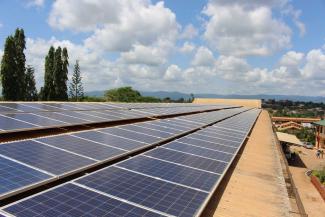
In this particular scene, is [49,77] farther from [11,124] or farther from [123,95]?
[123,95]

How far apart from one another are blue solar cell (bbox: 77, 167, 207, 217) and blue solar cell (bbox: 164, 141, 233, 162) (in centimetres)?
443

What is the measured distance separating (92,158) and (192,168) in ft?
10.6

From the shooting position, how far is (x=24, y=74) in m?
58.1

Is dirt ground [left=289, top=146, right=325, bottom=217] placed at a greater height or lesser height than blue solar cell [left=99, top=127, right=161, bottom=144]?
lesser

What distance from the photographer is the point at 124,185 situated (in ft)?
26.2

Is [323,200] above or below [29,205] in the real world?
below

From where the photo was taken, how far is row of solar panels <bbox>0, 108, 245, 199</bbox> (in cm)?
722

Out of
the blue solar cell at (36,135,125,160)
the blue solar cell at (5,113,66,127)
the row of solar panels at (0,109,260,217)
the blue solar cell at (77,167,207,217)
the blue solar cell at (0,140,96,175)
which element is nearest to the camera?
the row of solar panels at (0,109,260,217)

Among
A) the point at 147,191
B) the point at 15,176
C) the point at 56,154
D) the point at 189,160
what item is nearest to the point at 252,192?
the point at 189,160

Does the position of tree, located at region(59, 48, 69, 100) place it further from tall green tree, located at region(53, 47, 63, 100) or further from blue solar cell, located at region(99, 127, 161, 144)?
blue solar cell, located at region(99, 127, 161, 144)

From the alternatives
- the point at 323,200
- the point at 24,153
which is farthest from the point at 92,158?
the point at 323,200

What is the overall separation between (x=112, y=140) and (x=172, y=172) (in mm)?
3549

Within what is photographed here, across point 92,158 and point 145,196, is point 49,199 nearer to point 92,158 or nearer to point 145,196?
point 145,196

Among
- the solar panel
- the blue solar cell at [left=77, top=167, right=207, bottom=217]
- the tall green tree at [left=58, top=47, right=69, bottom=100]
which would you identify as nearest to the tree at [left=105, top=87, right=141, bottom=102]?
the tall green tree at [left=58, top=47, right=69, bottom=100]
